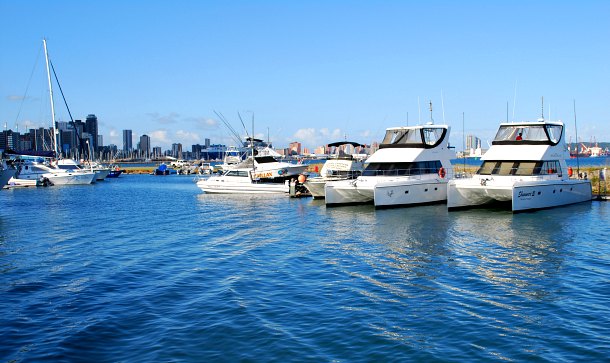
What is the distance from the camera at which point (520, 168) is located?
106 ft

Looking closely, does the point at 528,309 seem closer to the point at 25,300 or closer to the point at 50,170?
the point at 25,300

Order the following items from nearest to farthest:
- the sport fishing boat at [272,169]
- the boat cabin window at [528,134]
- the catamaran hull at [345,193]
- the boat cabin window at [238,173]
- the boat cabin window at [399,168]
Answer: the boat cabin window at [528,134] → the boat cabin window at [399,168] → the catamaran hull at [345,193] → the boat cabin window at [238,173] → the sport fishing boat at [272,169]

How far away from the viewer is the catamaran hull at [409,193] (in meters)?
34.1

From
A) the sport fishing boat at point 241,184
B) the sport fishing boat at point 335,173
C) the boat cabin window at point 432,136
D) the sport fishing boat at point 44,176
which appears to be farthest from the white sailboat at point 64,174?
the boat cabin window at point 432,136

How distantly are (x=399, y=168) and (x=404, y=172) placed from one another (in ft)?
1.43

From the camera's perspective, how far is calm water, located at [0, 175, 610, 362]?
34.7 feet

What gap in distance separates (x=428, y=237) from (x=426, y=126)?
1570 cm

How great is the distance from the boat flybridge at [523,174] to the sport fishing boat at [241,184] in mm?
19583

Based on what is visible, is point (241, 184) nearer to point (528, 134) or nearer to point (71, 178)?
point (528, 134)

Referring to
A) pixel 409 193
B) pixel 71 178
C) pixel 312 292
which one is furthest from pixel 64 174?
pixel 312 292

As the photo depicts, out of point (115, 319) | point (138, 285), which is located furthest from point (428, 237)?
point (115, 319)

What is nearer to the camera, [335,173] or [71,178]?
[335,173]

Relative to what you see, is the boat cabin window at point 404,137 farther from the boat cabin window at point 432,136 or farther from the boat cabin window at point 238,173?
the boat cabin window at point 238,173

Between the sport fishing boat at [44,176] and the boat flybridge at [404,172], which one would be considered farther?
the sport fishing boat at [44,176]
